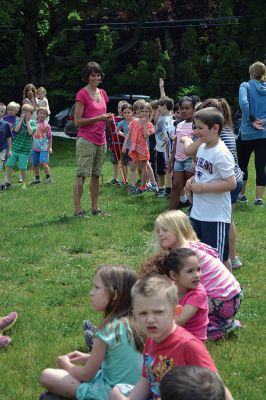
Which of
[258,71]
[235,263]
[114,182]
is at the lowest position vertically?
[114,182]

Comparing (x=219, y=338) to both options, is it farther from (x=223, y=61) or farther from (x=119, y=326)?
(x=223, y=61)

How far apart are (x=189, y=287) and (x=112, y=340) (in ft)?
2.53

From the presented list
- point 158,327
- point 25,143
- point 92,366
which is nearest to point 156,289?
point 158,327

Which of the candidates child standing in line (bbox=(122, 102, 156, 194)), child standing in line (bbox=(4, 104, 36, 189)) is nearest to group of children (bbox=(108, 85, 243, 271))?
child standing in line (bbox=(122, 102, 156, 194))

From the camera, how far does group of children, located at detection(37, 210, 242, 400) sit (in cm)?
358

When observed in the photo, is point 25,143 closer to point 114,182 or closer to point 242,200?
point 114,182

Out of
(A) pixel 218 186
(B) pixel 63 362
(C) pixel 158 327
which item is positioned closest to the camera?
(C) pixel 158 327

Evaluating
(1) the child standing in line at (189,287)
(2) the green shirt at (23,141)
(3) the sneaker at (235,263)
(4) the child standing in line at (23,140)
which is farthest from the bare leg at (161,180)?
(1) the child standing in line at (189,287)

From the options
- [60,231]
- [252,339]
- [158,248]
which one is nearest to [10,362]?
[158,248]

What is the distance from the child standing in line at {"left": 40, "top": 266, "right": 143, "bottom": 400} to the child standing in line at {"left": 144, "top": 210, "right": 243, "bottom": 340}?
0.86 meters

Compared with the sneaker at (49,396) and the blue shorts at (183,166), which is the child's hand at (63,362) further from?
the blue shorts at (183,166)

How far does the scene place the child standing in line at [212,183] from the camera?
239 inches

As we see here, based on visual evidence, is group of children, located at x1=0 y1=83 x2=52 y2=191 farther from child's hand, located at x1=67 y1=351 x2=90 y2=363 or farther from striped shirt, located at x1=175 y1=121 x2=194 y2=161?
child's hand, located at x1=67 y1=351 x2=90 y2=363

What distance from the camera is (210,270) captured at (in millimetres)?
5281
